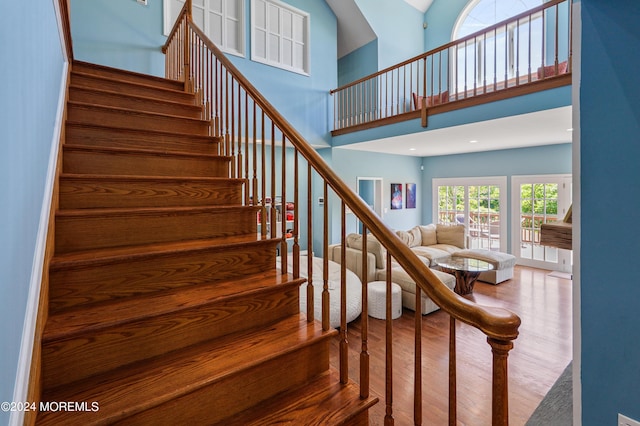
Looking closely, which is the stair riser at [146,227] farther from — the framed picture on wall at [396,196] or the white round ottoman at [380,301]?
the framed picture on wall at [396,196]

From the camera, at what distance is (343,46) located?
6992 mm

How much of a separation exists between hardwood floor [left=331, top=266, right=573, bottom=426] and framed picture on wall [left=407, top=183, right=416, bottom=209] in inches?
150

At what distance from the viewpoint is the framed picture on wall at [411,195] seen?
7.88 m

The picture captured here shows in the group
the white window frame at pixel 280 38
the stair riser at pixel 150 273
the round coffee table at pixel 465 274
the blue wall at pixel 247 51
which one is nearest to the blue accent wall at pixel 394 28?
the blue wall at pixel 247 51

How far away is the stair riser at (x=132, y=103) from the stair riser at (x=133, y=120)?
0.74ft

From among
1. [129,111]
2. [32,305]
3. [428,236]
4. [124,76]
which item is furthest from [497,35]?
[32,305]

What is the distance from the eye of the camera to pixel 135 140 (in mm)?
2156

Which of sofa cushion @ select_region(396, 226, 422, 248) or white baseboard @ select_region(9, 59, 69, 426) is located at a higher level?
white baseboard @ select_region(9, 59, 69, 426)

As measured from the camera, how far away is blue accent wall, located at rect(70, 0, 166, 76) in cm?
368

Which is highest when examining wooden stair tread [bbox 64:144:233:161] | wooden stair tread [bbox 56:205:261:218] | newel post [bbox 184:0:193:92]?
newel post [bbox 184:0:193:92]
